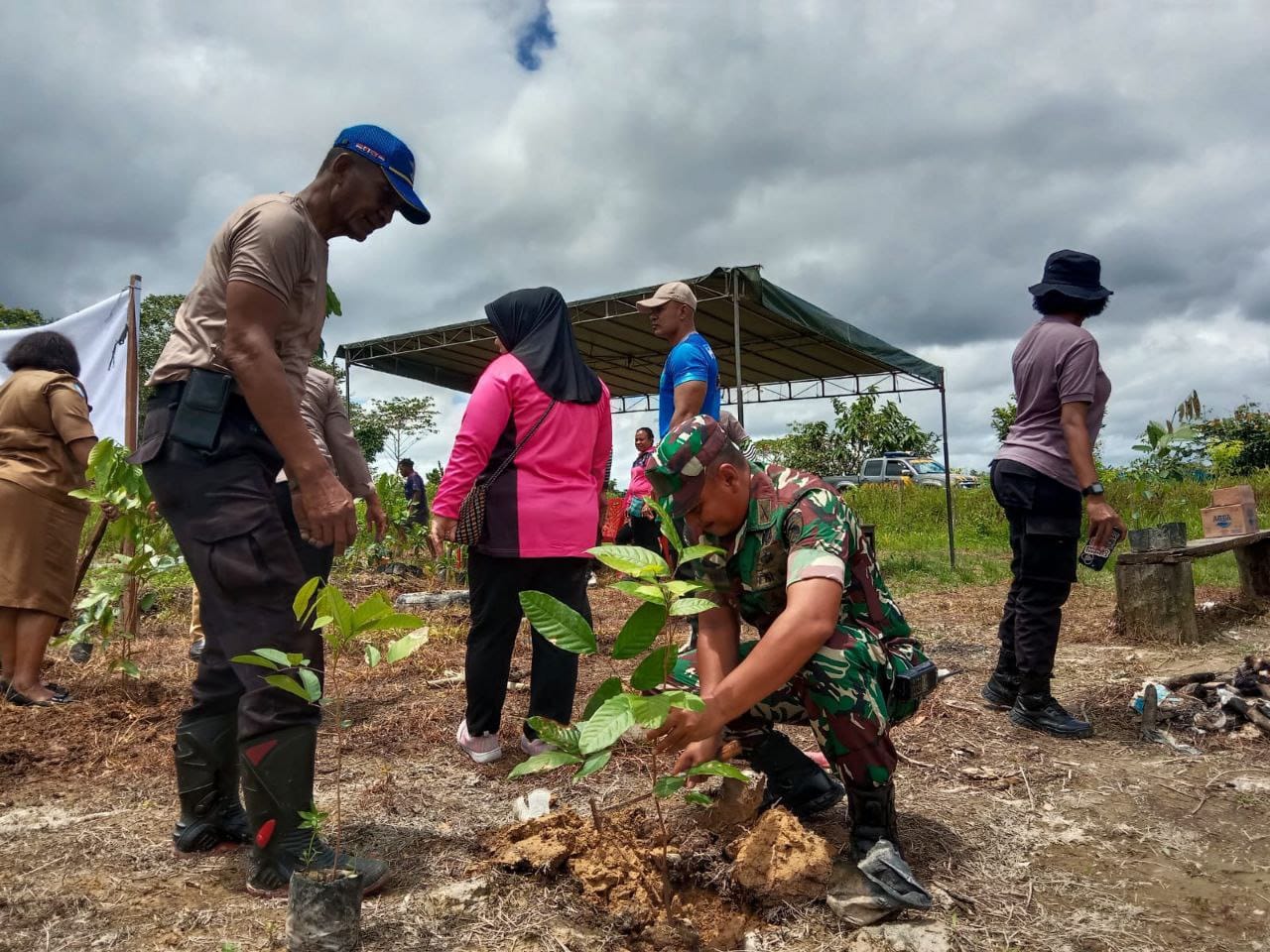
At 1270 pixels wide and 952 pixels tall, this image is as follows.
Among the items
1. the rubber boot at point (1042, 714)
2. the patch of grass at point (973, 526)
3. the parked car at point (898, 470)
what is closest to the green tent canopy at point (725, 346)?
the patch of grass at point (973, 526)

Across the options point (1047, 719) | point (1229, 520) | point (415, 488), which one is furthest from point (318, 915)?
point (415, 488)

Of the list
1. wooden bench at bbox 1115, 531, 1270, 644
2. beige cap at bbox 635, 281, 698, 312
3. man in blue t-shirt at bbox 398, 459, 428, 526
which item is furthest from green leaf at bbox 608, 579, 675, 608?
man in blue t-shirt at bbox 398, 459, 428, 526

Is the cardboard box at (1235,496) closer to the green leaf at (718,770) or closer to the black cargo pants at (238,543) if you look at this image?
the green leaf at (718,770)

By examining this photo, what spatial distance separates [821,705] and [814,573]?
0.32 m

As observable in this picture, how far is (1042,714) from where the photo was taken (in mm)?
3111

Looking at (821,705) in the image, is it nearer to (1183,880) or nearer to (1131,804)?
(1183,880)

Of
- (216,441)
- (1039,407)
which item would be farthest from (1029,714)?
(216,441)

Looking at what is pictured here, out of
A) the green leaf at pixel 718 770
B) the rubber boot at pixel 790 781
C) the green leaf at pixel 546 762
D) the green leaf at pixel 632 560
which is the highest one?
the green leaf at pixel 632 560

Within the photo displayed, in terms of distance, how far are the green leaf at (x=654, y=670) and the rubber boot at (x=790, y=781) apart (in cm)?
72

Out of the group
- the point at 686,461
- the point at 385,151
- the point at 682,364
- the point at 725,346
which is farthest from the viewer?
the point at 725,346

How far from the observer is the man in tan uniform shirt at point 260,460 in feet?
5.66

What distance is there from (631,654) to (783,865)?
0.63 meters

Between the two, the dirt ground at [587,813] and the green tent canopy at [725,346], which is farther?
the green tent canopy at [725,346]

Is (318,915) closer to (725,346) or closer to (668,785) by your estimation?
(668,785)
